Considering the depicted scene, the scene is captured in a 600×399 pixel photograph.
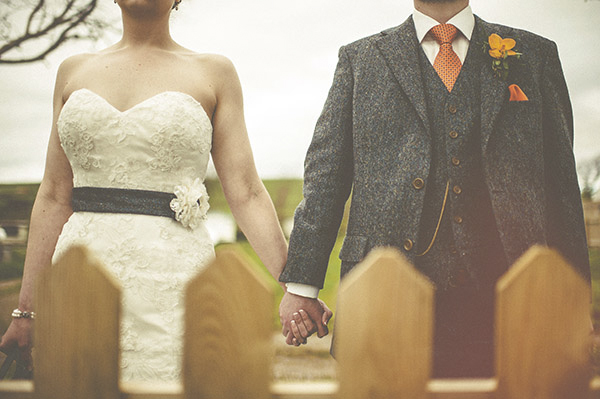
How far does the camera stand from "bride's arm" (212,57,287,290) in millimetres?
2094

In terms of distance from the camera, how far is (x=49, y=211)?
6.80 feet

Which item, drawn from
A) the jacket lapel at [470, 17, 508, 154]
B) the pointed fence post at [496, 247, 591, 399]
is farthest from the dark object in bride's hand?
the jacket lapel at [470, 17, 508, 154]

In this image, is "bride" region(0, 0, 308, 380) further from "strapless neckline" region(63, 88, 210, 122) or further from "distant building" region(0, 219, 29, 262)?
"distant building" region(0, 219, 29, 262)

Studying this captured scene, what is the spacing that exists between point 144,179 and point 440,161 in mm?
995

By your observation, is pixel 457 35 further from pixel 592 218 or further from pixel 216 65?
pixel 592 218

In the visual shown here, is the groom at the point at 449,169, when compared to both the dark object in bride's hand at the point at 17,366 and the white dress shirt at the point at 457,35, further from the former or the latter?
the dark object in bride's hand at the point at 17,366

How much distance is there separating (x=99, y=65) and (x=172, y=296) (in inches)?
35.0

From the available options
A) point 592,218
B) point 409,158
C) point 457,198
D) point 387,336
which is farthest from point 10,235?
point 592,218

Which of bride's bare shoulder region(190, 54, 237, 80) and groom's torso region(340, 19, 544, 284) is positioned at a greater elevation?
bride's bare shoulder region(190, 54, 237, 80)

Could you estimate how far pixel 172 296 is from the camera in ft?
6.36

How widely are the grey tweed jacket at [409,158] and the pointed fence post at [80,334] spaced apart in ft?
2.69

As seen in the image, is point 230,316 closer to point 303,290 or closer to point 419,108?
point 303,290

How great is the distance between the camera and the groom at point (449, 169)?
1.69 metres

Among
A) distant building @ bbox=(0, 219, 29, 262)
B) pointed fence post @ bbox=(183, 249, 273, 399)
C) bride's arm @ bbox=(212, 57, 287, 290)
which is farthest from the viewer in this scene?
distant building @ bbox=(0, 219, 29, 262)
